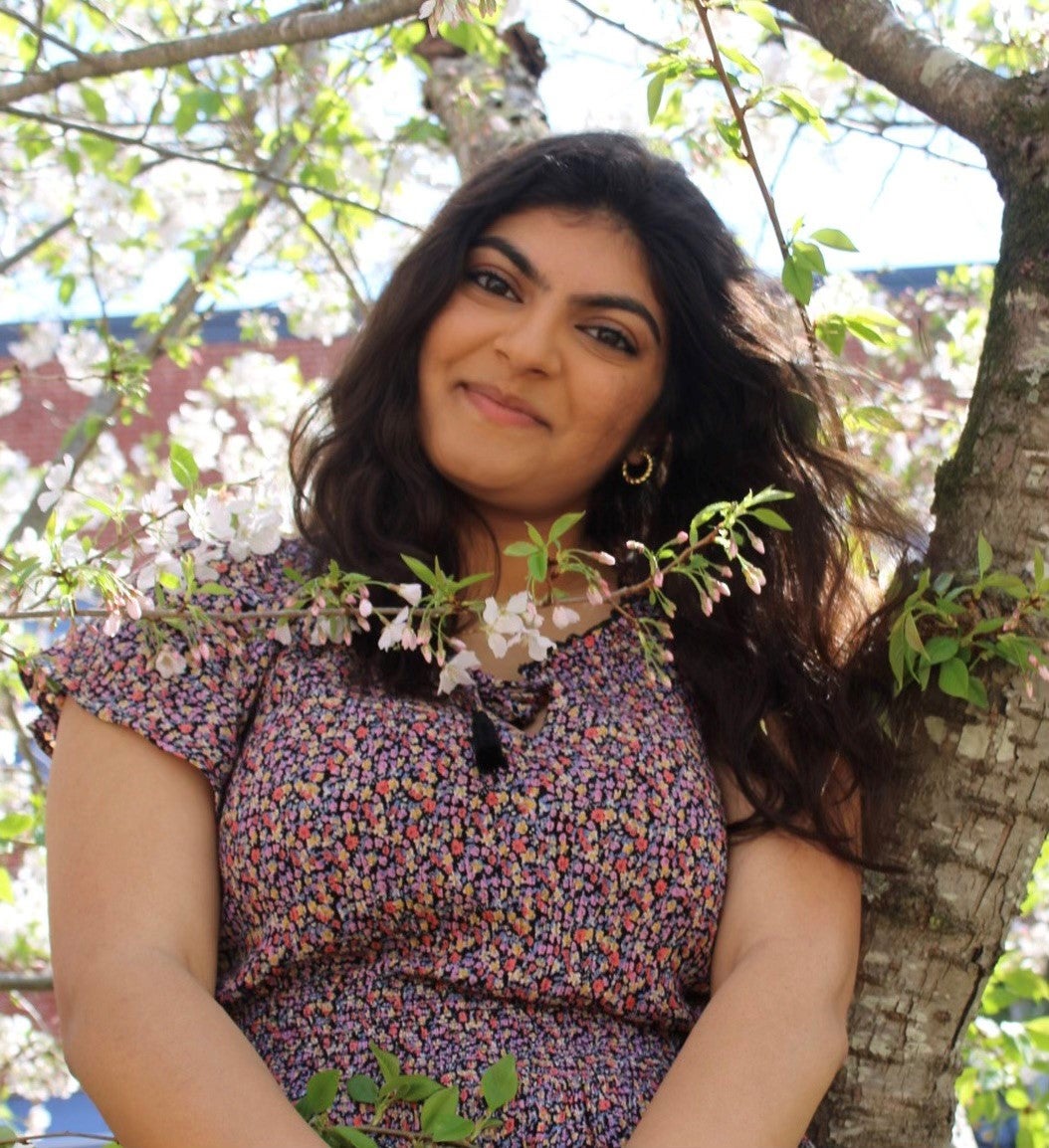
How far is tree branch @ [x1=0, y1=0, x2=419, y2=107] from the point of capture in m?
2.41

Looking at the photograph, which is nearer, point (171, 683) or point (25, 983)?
point (171, 683)

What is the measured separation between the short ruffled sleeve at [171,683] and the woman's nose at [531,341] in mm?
482

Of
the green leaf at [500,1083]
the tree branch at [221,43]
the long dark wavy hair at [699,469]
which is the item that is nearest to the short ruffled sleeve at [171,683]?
the long dark wavy hair at [699,469]

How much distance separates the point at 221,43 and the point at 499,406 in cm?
74

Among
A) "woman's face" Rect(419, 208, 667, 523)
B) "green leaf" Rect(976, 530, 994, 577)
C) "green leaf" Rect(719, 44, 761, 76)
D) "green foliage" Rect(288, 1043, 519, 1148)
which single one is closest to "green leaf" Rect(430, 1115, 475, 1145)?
"green foliage" Rect(288, 1043, 519, 1148)

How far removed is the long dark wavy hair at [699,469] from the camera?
2.19 m

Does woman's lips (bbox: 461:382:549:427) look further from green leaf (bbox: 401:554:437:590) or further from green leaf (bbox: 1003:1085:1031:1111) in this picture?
green leaf (bbox: 1003:1085:1031:1111)

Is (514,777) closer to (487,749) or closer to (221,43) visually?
(487,749)

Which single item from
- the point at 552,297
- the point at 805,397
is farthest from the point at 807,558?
the point at 552,297

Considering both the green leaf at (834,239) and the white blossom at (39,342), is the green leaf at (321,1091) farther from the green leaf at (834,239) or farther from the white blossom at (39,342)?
the white blossom at (39,342)

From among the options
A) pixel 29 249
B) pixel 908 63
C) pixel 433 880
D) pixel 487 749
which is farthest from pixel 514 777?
pixel 29 249

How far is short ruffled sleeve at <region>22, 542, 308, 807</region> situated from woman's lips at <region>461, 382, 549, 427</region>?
420 millimetres

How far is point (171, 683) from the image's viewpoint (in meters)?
2.00

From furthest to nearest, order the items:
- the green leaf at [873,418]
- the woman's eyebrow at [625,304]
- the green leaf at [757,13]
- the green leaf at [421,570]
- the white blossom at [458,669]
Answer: the green leaf at [873,418], the woman's eyebrow at [625,304], the green leaf at [757,13], the white blossom at [458,669], the green leaf at [421,570]
